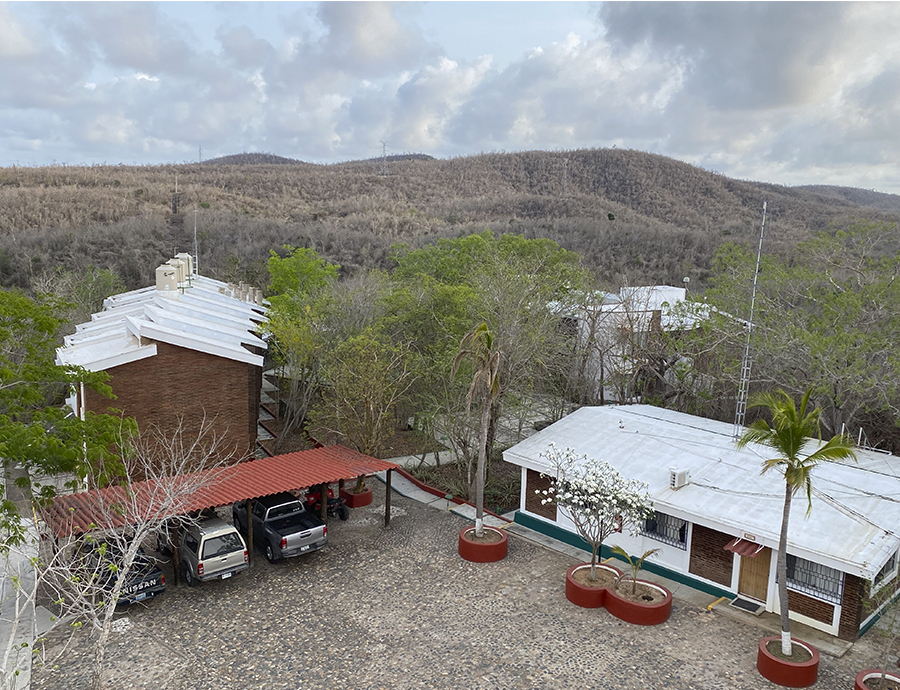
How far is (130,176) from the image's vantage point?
98375 millimetres

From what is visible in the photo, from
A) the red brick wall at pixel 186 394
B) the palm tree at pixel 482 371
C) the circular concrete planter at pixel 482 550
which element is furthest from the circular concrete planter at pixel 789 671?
the red brick wall at pixel 186 394

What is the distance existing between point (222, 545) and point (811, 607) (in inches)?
535

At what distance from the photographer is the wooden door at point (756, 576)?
15055 millimetres

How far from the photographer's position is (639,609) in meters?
14.2

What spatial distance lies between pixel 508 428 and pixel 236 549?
1449 centimetres

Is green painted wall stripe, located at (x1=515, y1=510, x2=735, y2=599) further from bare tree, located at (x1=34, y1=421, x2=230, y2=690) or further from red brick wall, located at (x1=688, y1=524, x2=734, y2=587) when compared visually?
bare tree, located at (x1=34, y1=421, x2=230, y2=690)

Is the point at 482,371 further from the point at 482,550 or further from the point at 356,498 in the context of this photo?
the point at 356,498

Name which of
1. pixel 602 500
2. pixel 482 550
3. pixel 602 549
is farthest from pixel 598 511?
pixel 482 550

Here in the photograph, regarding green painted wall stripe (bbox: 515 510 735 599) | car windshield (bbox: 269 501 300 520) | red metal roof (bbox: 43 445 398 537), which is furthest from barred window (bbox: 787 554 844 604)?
car windshield (bbox: 269 501 300 520)

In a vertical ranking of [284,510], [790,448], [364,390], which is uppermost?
[790,448]

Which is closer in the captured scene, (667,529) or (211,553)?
(211,553)

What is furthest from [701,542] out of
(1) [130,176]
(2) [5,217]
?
(1) [130,176]

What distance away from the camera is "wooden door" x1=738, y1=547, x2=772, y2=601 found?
15055 mm

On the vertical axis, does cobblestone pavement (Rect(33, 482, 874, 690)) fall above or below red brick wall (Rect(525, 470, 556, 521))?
below
